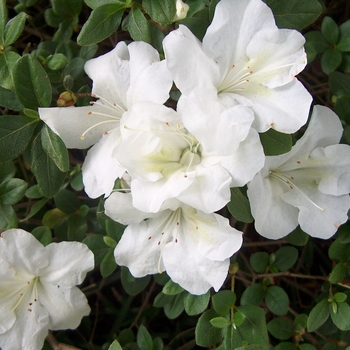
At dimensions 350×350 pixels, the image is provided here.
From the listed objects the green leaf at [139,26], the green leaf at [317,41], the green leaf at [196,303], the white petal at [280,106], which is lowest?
the green leaf at [196,303]

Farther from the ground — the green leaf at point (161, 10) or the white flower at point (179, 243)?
the green leaf at point (161, 10)

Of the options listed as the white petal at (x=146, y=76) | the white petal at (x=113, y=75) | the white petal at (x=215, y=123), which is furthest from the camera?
the white petal at (x=113, y=75)

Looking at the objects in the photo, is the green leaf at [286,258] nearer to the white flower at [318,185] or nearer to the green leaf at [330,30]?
the white flower at [318,185]

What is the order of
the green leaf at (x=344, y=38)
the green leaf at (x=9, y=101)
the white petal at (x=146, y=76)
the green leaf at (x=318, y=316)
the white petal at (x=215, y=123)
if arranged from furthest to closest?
the green leaf at (x=344, y=38), the green leaf at (x=318, y=316), the green leaf at (x=9, y=101), the white petal at (x=146, y=76), the white petal at (x=215, y=123)

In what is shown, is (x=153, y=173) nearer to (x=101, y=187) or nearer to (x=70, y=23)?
(x=101, y=187)

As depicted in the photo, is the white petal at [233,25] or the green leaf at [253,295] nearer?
the white petal at [233,25]

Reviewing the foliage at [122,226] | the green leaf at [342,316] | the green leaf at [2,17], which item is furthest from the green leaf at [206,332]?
the green leaf at [2,17]

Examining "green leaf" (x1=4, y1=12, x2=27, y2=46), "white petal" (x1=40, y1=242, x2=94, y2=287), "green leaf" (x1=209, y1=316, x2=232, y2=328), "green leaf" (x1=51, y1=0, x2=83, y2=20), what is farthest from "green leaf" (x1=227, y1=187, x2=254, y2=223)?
"green leaf" (x1=51, y1=0, x2=83, y2=20)
